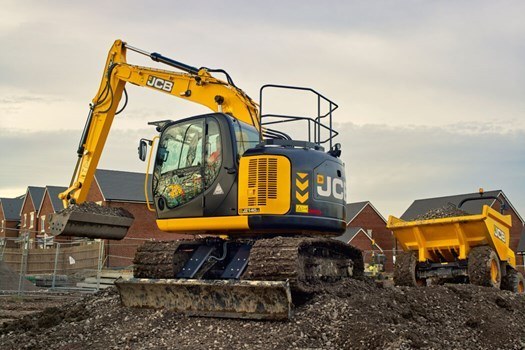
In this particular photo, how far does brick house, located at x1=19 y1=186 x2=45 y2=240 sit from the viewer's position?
49.6m

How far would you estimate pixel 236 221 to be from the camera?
29.8 feet

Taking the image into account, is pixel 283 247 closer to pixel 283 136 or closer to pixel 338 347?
pixel 338 347

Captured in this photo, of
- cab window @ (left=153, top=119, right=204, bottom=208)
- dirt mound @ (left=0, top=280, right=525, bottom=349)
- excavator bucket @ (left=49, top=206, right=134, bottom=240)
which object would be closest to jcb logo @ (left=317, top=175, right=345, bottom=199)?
dirt mound @ (left=0, top=280, right=525, bottom=349)

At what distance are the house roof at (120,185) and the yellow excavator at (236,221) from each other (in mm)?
27294

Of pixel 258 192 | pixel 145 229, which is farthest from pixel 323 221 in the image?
pixel 145 229

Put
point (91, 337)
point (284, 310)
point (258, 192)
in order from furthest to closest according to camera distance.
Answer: point (258, 192)
point (91, 337)
point (284, 310)

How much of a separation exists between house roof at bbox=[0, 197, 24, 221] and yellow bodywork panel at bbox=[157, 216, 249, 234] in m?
51.3

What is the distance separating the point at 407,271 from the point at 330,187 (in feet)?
16.2

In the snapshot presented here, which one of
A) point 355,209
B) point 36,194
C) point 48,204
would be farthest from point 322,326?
point 36,194

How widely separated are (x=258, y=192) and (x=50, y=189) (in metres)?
40.5

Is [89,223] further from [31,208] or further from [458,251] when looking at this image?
[31,208]

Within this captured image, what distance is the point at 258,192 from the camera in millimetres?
8945

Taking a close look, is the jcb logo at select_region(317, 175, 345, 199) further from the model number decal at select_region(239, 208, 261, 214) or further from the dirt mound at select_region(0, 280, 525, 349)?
Result: the dirt mound at select_region(0, 280, 525, 349)

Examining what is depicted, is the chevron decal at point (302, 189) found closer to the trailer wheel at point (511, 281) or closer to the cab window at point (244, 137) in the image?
the cab window at point (244, 137)
